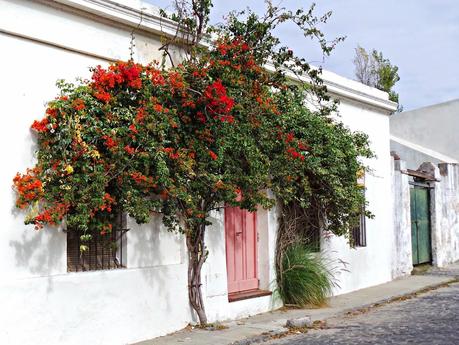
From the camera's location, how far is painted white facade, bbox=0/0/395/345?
280 inches

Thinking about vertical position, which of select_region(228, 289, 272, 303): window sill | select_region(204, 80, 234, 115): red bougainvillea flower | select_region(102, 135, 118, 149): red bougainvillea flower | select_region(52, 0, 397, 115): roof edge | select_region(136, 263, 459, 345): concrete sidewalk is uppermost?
select_region(52, 0, 397, 115): roof edge

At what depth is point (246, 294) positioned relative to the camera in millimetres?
10602

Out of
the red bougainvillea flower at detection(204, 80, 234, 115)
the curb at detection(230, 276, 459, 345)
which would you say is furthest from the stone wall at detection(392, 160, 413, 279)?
the red bougainvillea flower at detection(204, 80, 234, 115)

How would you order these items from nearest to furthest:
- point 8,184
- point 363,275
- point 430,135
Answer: point 8,184 → point 363,275 → point 430,135

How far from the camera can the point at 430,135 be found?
2402cm

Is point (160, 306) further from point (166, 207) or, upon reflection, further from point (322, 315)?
point (322, 315)

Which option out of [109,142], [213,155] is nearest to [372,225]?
[213,155]

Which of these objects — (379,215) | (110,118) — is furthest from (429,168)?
(110,118)

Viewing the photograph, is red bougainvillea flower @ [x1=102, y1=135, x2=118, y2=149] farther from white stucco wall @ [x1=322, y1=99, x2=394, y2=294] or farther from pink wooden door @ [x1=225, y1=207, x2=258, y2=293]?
white stucco wall @ [x1=322, y1=99, x2=394, y2=294]

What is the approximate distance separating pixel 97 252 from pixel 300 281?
166 inches

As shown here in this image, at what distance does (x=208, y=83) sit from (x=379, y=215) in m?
7.58

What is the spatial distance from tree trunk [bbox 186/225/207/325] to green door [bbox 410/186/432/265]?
29.8 feet

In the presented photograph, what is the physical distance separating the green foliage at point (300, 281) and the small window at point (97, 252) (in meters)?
3.66

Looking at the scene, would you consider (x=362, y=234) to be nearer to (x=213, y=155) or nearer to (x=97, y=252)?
(x=213, y=155)
